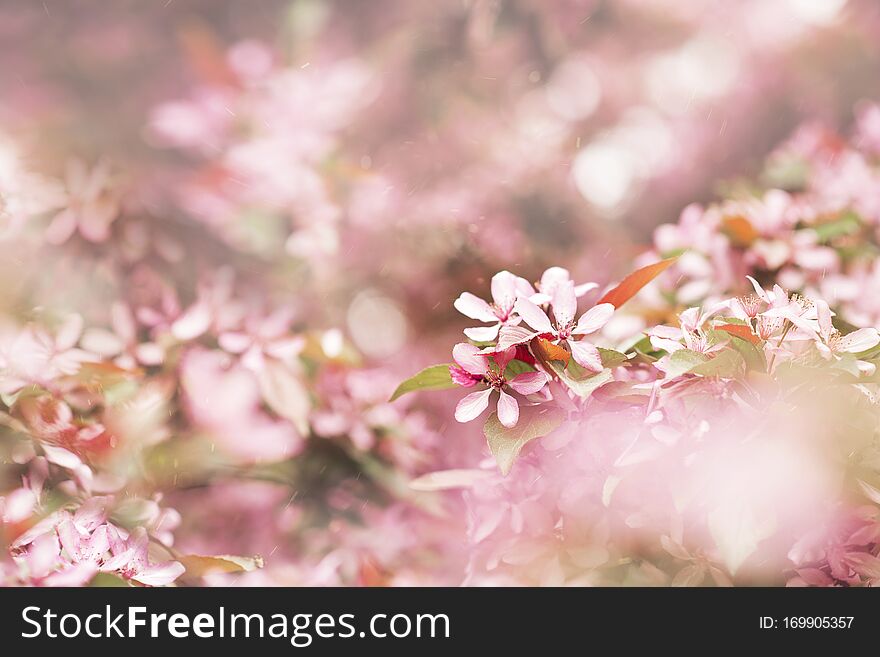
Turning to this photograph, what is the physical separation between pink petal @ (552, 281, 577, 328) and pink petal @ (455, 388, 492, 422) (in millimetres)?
45

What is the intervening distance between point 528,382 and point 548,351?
0.02m

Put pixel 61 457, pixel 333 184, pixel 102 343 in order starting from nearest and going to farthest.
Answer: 1. pixel 61 457
2. pixel 102 343
3. pixel 333 184

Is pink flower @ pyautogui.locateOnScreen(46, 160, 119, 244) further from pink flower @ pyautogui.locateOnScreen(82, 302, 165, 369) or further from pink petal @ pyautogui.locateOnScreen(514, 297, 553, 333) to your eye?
pink petal @ pyautogui.locateOnScreen(514, 297, 553, 333)

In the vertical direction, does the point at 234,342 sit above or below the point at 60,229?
below

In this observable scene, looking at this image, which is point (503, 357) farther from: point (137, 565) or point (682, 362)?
point (137, 565)

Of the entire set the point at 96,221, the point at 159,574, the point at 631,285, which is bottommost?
the point at 159,574

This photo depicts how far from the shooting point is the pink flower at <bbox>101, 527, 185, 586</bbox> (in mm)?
408

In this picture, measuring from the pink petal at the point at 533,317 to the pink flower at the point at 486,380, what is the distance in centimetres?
1

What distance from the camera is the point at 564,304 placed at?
361 mm

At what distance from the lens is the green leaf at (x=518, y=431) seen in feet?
1.12

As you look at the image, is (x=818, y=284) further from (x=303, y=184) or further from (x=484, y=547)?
(x=303, y=184)

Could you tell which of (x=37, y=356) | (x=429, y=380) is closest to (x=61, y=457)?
(x=37, y=356)

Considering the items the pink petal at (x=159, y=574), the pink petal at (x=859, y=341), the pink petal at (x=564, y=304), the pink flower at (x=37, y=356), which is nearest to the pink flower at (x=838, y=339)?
the pink petal at (x=859, y=341)
